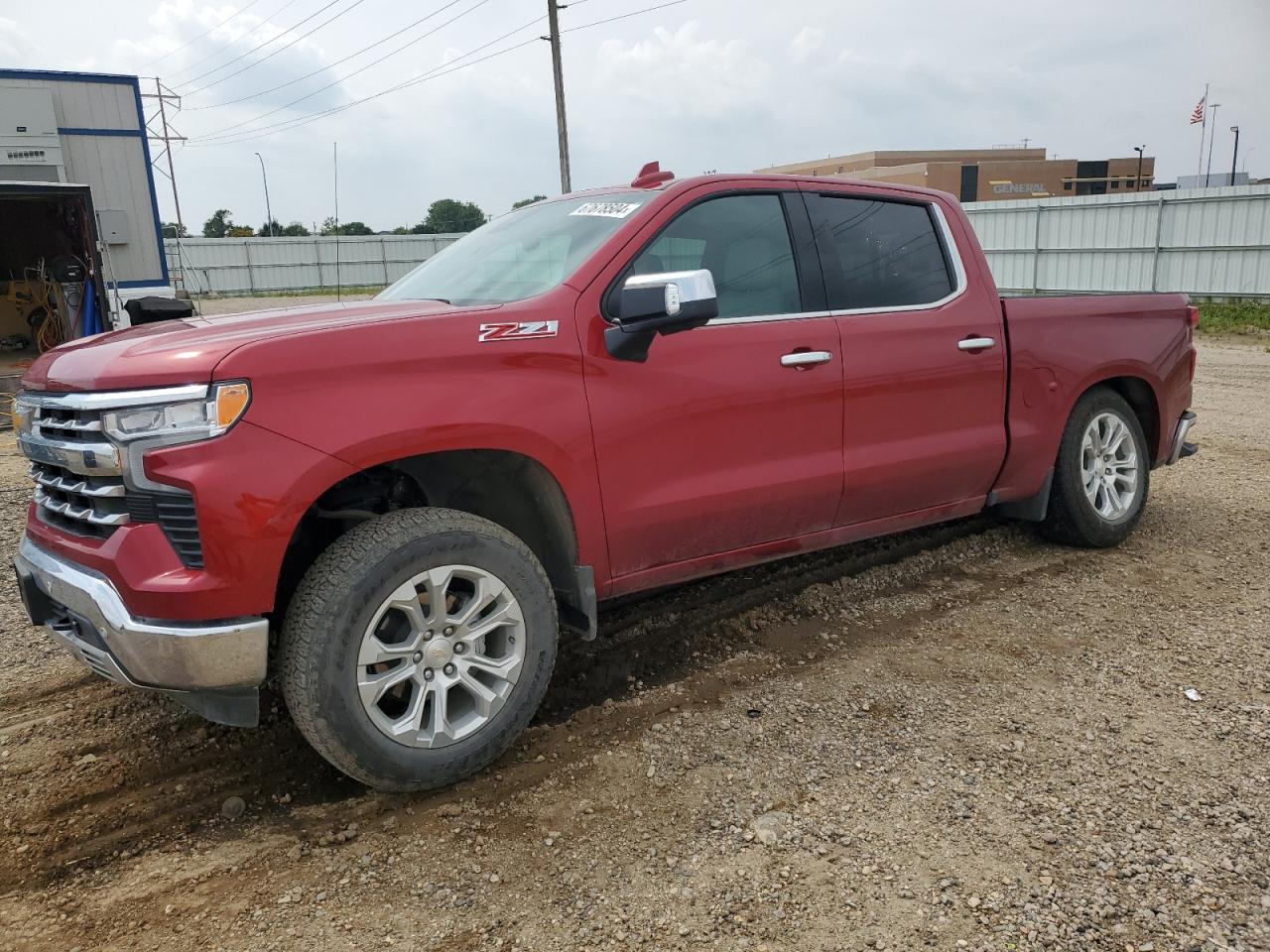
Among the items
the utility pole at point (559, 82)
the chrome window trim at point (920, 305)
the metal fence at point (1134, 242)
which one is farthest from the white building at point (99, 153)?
the chrome window trim at point (920, 305)

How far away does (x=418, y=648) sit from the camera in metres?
2.89

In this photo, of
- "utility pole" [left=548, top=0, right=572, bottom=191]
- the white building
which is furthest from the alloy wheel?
"utility pole" [left=548, top=0, right=572, bottom=191]

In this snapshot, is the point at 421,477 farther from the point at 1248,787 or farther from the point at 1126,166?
the point at 1126,166

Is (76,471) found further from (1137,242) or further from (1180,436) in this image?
(1137,242)

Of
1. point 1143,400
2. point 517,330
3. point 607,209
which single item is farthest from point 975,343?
point 517,330

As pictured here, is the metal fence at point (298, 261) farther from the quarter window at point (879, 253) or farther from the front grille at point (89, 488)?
the front grille at point (89, 488)

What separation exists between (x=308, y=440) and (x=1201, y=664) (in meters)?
3.44

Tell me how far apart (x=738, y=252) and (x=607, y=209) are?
0.54 meters

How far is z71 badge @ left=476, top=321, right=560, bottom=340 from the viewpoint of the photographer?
305 cm

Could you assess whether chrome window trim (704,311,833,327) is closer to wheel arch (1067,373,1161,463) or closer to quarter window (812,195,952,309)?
quarter window (812,195,952,309)

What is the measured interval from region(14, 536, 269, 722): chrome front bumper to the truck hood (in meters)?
0.58

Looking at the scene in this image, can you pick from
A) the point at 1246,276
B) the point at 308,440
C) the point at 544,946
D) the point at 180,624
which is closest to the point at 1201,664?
the point at 544,946

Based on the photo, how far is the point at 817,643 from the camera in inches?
161

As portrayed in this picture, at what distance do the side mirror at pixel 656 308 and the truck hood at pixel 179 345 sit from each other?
435mm
